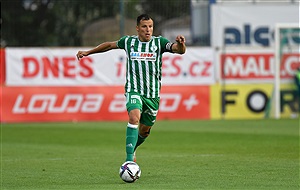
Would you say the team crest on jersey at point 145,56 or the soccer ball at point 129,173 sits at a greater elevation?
the team crest on jersey at point 145,56

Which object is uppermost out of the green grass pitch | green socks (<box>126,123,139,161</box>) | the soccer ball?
green socks (<box>126,123,139,161</box>)

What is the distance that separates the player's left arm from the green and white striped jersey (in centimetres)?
23

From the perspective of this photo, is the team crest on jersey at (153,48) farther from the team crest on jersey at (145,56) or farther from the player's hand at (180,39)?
the player's hand at (180,39)

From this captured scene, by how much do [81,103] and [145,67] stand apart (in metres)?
15.3

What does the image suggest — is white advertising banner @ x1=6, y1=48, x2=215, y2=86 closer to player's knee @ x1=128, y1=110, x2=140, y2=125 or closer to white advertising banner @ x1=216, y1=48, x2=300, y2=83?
white advertising banner @ x1=216, y1=48, x2=300, y2=83

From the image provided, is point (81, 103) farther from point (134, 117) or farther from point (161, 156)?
point (134, 117)

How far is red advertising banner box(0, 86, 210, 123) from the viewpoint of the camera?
26875 mm

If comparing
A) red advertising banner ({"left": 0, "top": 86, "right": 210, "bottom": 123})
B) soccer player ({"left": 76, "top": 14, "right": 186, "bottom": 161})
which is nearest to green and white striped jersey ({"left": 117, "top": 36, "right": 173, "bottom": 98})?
soccer player ({"left": 76, "top": 14, "right": 186, "bottom": 161})

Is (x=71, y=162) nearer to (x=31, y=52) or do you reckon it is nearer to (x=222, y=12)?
(x=31, y=52)

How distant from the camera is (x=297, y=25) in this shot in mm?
29000

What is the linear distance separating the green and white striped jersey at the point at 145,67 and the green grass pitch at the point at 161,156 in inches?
46.2

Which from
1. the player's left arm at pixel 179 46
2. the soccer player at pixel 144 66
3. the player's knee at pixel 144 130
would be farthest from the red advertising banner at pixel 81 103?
the player's left arm at pixel 179 46

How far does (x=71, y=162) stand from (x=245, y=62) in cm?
1491

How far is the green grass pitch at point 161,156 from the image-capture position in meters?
11.4
